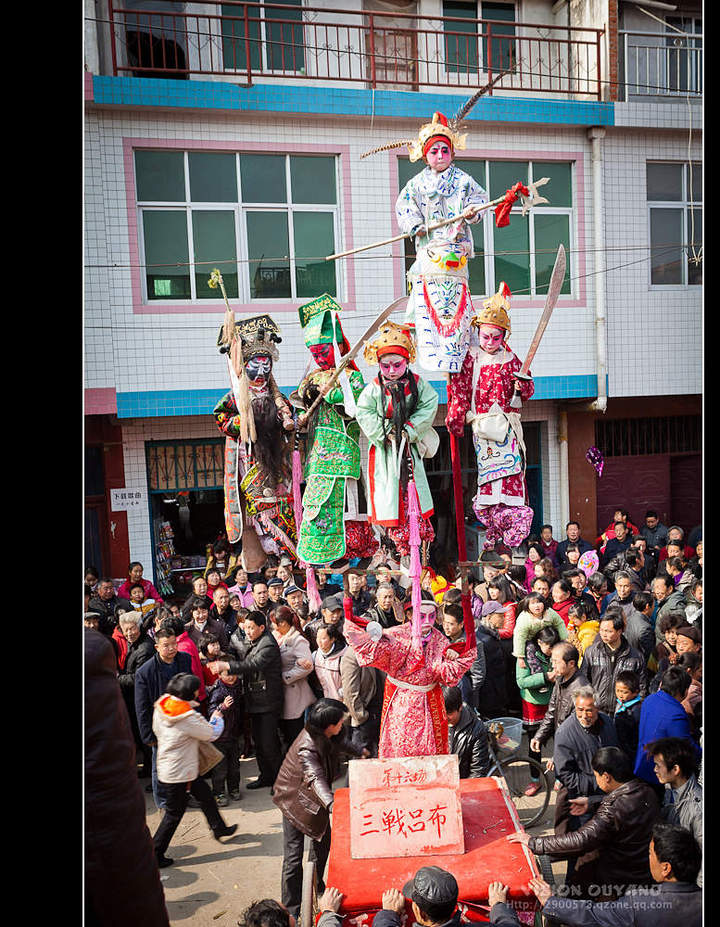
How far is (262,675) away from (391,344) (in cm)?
208

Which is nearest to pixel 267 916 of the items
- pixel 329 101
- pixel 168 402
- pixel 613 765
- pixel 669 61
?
pixel 613 765

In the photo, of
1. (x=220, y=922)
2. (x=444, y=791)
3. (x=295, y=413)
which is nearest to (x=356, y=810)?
(x=444, y=791)

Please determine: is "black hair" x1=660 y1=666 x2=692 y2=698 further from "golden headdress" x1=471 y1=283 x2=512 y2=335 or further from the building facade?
the building facade

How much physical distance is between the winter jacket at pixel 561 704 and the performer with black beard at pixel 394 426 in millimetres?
1175

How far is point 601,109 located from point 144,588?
5463 mm

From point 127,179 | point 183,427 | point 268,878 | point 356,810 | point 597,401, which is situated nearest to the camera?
point 356,810

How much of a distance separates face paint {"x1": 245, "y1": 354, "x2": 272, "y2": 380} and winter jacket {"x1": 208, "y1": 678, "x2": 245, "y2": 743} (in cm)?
178

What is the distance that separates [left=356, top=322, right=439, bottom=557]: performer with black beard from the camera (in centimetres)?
288

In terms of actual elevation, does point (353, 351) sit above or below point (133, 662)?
above

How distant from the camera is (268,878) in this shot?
3.28 metres

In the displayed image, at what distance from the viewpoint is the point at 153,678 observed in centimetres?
362

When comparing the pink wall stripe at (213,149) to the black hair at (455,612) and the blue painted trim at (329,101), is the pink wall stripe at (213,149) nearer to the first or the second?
the blue painted trim at (329,101)

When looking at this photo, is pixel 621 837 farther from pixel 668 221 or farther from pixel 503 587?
pixel 668 221
